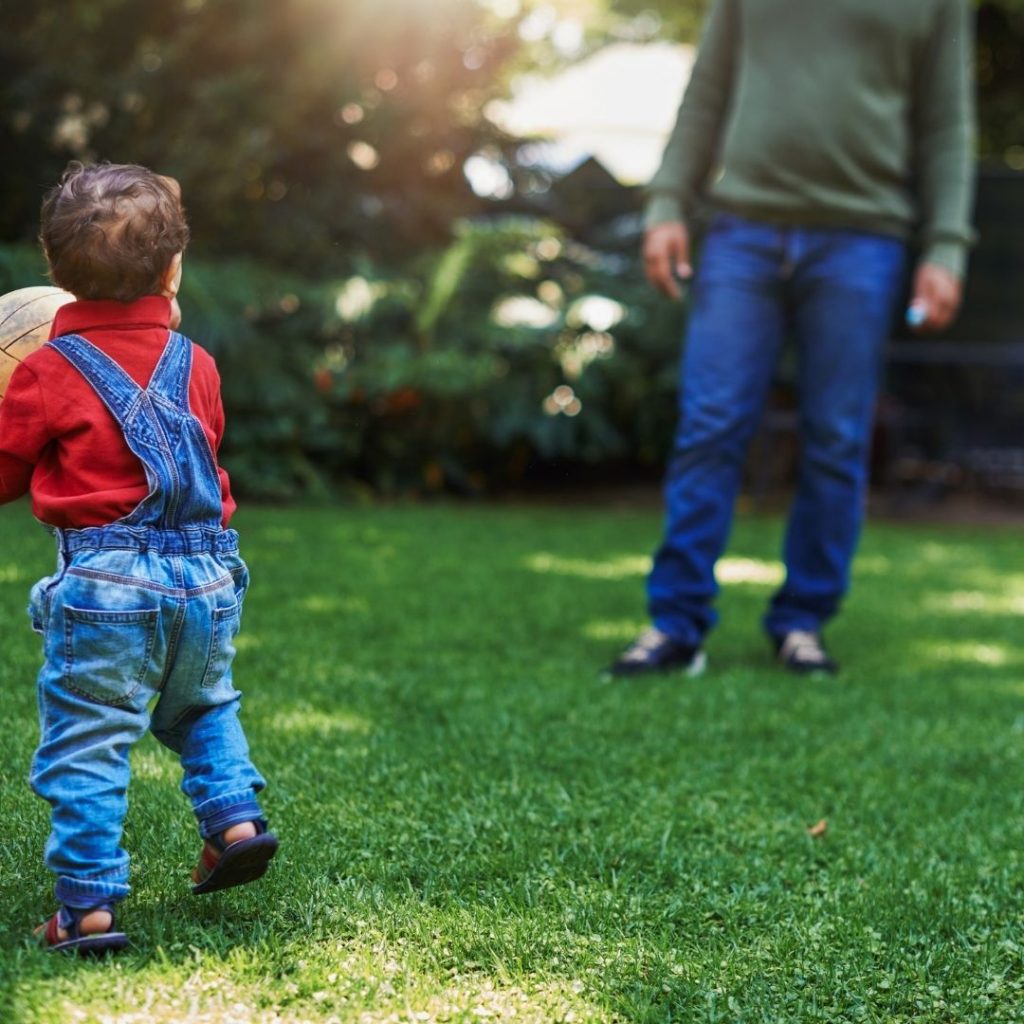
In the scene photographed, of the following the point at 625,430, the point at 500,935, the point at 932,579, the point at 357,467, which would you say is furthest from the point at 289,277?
the point at 500,935

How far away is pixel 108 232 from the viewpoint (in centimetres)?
169

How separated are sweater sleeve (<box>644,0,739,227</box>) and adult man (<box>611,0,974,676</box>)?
1.2 inches

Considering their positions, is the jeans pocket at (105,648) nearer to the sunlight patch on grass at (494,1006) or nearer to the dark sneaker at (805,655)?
the sunlight patch on grass at (494,1006)

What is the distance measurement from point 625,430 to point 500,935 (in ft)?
18.9

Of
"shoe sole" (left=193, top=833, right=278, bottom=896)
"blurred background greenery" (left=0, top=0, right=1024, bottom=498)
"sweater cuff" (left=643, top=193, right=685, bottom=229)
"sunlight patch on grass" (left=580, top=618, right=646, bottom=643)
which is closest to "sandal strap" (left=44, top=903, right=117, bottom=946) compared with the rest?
"shoe sole" (left=193, top=833, right=278, bottom=896)

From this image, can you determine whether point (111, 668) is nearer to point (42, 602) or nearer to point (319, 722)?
point (42, 602)

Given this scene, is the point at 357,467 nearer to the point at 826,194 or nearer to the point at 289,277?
the point at 289,277

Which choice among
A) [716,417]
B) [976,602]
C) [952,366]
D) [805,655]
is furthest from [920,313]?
[952,366]

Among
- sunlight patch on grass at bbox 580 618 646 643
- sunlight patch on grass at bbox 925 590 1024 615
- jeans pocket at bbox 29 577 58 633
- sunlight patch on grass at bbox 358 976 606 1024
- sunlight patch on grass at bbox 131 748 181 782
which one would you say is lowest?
sunlight patch on grass at bbox 925 590 1024 615

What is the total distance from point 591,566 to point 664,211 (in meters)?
1.85

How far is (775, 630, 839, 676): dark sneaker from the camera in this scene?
3.55 m

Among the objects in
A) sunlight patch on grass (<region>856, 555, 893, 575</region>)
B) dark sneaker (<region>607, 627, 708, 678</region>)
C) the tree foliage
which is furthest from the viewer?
the tree foliage

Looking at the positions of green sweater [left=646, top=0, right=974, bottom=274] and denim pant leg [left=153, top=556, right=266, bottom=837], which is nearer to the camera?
denim pant leg [left=153, top=556, right=266, bottom=837]

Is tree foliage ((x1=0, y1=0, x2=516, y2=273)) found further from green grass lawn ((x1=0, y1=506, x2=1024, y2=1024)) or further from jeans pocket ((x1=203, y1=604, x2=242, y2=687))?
jeans pocket ((x1=203, y1=604, x2=242, y2=687))
